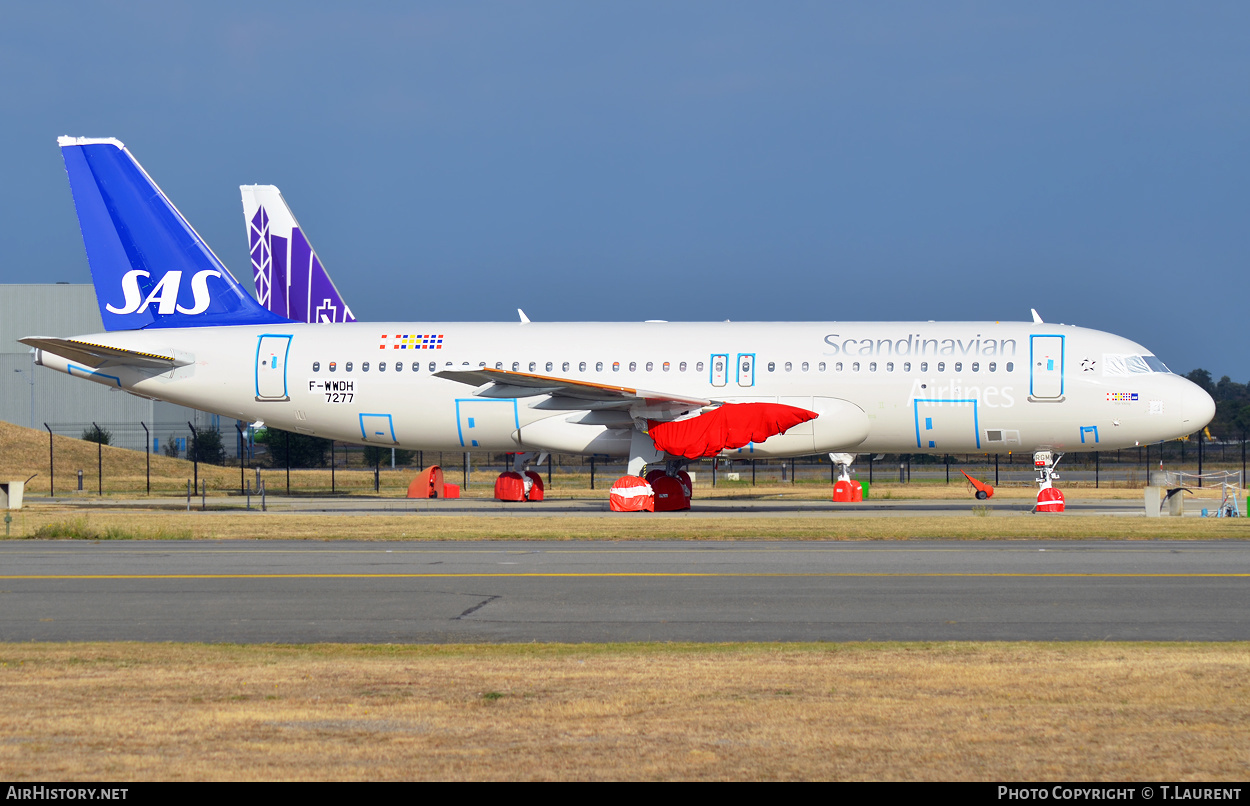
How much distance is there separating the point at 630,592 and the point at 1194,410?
63.8ft

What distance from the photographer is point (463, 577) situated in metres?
15.8

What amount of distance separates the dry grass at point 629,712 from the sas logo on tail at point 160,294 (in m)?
23.8

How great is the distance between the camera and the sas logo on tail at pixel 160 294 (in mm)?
32656

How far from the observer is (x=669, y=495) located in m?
29.8

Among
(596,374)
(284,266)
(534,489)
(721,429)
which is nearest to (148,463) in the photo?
(284,266)

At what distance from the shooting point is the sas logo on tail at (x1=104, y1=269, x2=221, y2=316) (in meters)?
32.7

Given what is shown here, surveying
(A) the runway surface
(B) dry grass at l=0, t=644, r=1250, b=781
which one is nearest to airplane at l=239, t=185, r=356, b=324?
(A) the runway surface

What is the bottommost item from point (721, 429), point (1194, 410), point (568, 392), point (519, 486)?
point (519, 486)

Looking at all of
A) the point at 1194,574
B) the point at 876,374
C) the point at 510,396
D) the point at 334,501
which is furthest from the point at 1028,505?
the point at 334,501

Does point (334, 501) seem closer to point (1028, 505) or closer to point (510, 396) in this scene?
point (510, 396)

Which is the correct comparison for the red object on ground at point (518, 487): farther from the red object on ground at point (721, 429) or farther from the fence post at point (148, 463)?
the fence post at point (148, 463)

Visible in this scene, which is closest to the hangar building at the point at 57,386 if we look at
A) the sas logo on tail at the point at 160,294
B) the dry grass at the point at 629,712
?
the sas logo on tail at the point at 160,294

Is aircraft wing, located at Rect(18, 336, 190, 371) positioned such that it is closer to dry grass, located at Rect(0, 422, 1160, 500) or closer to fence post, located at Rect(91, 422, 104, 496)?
dry grass, located at Rect(0, 422, 1160, 500)

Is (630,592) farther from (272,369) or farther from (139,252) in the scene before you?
(139,252)
